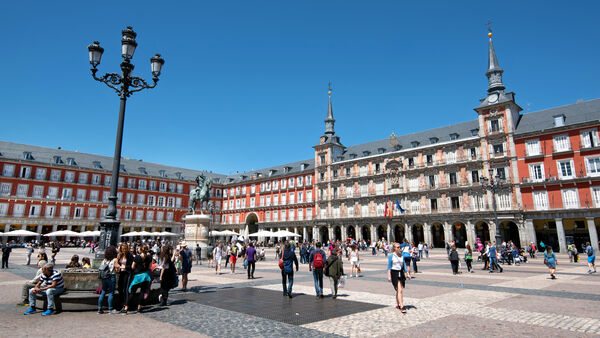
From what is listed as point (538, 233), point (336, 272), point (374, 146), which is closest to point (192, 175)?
point (374, 146)

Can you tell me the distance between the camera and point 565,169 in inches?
1307

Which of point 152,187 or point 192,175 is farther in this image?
point 192,175

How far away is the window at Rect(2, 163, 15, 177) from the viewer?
46628 millimetres

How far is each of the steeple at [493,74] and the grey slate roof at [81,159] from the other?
51.3 metres

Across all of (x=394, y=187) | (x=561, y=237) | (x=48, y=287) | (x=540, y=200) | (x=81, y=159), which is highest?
(x=81, y=159)

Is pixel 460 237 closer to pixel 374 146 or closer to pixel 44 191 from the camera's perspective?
pixel 374 146

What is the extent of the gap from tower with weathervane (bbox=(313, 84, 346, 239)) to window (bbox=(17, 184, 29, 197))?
41436mm

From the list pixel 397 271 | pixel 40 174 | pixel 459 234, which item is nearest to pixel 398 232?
pixel 459 234

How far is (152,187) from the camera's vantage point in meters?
58.8

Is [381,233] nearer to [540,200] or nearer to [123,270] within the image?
[540,200]

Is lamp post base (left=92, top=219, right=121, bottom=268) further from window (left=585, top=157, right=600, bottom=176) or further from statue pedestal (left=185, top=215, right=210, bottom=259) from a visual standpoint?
window (left=585, top=157, right=600, bottom=176)

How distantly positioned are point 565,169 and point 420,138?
17220 mm

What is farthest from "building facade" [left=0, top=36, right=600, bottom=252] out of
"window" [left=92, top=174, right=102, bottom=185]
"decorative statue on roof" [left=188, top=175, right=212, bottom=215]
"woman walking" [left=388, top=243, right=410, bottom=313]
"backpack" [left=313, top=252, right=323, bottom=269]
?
"woman walking" [left=388, top=243, right=410, bottom=313]

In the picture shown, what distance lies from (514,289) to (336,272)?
19.9 ft
